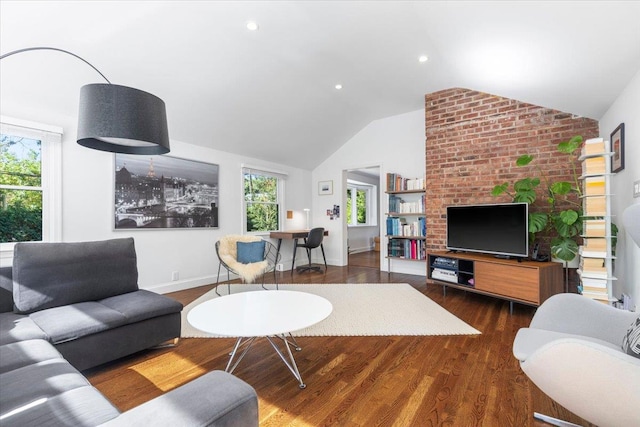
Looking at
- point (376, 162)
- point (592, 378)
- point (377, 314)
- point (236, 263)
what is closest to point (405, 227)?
point (376, 162)

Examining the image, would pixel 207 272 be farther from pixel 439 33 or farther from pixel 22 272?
pixel 439 33

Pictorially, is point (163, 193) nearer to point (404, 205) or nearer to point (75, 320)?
point (75, 320)

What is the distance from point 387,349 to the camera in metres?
2.28

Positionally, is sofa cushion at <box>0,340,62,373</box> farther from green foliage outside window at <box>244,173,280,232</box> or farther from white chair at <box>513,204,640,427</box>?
green foliage outside window at <box>244,173,280,232</box>

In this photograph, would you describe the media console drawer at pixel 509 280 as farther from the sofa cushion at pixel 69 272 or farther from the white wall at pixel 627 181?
the sofa cushion at pixel 69 272

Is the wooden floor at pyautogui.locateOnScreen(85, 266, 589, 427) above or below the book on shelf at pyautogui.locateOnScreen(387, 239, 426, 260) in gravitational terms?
below

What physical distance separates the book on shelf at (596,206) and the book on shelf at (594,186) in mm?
37

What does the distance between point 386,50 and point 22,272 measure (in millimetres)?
3824

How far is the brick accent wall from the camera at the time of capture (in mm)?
3555

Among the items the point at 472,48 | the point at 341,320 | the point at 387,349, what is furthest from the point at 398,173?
the point at 387,349

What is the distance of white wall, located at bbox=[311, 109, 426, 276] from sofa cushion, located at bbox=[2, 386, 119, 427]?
4657 mm

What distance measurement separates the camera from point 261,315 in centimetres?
185

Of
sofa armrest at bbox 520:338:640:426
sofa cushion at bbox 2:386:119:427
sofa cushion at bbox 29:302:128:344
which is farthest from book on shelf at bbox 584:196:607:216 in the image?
sofa cushion at bbox 29:302:128:344

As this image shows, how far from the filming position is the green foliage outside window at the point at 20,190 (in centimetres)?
281
